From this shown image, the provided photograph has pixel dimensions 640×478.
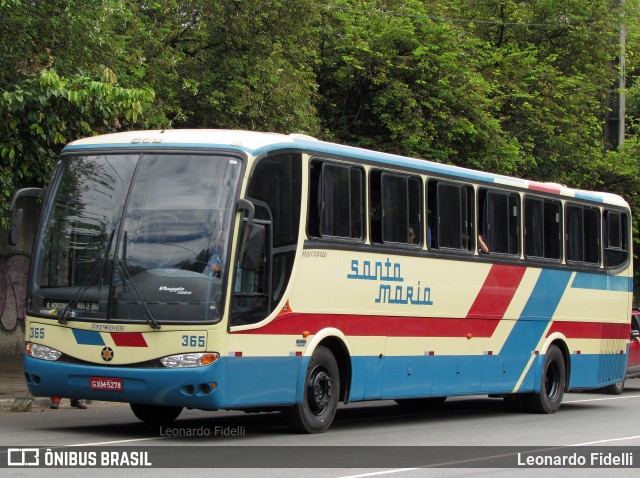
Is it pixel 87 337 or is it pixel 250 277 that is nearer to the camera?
pixel 87 337

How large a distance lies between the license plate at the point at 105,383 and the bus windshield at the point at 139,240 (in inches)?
24.8

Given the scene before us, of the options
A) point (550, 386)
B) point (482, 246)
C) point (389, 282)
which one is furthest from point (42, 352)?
point (550, 386)

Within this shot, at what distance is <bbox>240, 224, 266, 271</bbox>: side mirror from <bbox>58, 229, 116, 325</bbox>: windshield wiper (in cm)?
143

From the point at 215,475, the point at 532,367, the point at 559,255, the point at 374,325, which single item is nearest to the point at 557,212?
the point at 559,255

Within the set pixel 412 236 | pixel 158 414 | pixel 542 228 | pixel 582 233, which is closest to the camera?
pixel 158 414

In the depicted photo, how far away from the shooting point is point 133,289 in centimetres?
1248

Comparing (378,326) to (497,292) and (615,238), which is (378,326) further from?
(615,238)

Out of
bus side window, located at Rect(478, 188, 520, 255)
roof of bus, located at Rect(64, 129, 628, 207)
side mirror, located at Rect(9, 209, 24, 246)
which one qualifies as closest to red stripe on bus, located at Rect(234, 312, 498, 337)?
bus side window, located at Rect(478, 188, 520, 255)

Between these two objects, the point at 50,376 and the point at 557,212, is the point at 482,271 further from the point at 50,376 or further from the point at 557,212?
the point at 50,376

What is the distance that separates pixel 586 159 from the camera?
37312mm

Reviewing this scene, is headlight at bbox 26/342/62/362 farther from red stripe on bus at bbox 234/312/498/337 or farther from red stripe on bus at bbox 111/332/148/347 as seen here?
red stripe on bus at bbox 234/312/498/337

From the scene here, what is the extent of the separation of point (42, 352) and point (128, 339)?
116 centimetres

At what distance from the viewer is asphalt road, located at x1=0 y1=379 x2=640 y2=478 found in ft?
35.5

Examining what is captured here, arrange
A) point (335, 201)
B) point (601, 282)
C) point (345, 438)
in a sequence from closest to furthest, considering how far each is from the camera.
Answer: point (345, 438) < point (335, 201) < point (601, 282)
